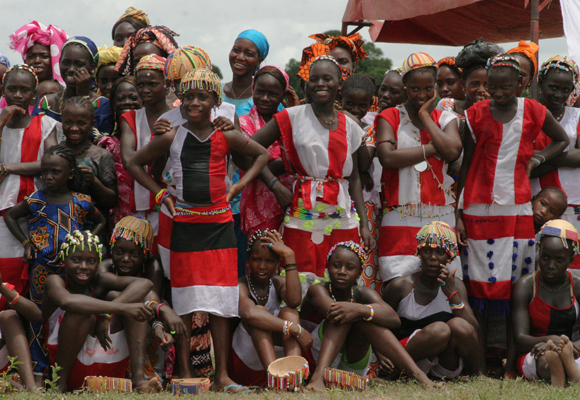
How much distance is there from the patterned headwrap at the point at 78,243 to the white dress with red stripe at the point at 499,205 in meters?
2.77

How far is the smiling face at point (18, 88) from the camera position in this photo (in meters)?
5.08

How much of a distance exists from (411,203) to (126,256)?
7.04 ft

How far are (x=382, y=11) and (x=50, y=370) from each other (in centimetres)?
752

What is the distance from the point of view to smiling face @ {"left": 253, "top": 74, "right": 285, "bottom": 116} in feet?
17.5

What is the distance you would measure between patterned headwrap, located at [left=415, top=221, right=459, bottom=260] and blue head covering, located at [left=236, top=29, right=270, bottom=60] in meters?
2.30

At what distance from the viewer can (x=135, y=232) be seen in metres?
4.77

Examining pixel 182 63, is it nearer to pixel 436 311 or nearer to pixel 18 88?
pixel 18 88

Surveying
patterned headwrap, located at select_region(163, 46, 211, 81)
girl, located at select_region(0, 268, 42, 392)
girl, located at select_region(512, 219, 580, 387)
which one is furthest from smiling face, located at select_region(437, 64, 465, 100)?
girl, located at select_region(0, 268, 42, 392)

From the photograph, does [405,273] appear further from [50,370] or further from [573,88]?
[50,370]

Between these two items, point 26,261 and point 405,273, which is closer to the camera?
point 26,261

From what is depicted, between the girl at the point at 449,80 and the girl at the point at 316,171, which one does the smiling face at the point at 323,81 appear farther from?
the girl at the point at 449,80

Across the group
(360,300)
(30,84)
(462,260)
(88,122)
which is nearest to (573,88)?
(462,260)

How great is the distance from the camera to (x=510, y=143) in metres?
4.98

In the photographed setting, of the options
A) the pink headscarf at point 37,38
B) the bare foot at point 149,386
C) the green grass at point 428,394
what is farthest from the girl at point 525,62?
the pink headscarf at point 37,38
